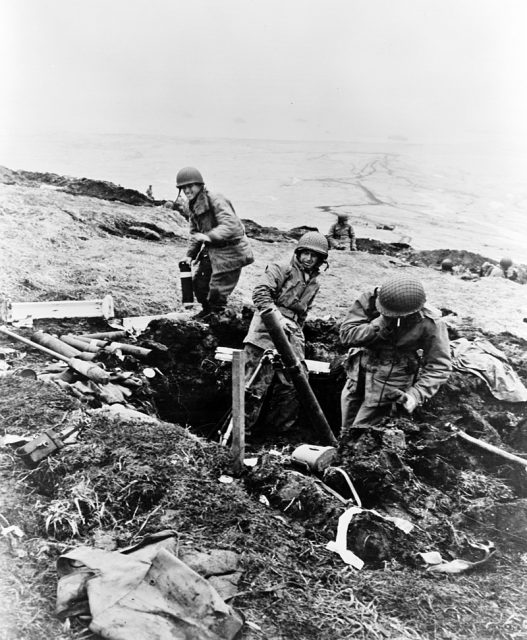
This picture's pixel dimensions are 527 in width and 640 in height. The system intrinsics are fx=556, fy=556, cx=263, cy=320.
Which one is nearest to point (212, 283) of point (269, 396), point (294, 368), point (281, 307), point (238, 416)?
point (281, 307)

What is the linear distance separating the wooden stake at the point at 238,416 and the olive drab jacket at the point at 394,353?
1254mm

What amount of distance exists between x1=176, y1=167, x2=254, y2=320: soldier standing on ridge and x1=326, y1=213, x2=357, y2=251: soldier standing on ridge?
31.7 feet

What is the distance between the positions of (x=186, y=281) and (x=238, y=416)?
3.88 metres

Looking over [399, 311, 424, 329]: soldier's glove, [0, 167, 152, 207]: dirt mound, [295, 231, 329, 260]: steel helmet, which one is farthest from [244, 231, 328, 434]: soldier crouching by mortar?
[0, 167, 152, 207]: dirt mound

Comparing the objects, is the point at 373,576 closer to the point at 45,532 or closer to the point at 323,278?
the point at 45,532

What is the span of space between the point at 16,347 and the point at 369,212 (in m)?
21.1

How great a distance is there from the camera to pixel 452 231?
23.9 m

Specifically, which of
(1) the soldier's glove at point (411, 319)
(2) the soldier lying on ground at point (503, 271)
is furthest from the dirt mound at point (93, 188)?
(1) the soldier's glove at point (411, 319)

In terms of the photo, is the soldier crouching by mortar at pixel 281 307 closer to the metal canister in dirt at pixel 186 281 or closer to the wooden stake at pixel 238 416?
the wooden stake at pixel 238 416

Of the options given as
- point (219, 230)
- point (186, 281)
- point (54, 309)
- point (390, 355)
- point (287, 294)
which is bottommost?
point (54, 309)

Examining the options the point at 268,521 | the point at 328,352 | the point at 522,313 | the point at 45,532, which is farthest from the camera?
the point at 522,313

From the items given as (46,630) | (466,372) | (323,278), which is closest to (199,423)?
(466,372)

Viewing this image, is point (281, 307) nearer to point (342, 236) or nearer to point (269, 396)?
point (269, 396)

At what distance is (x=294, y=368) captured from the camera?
5211 mm
